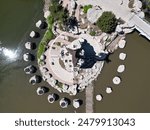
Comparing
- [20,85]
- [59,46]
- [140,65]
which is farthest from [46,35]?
[140,65]

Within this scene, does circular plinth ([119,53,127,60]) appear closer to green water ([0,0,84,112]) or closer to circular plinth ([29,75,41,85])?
green water ([0,0,84,112])

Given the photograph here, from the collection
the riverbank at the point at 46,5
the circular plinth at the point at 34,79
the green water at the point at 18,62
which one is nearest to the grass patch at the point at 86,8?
the riverbank at the point at 46,5

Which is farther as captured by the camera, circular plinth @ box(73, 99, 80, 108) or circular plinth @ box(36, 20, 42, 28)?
circular plinth @ box(36, 20, 42, 28)

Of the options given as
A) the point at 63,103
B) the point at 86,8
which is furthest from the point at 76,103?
the point at 86,8

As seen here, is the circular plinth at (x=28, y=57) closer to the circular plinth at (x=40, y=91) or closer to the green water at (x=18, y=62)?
the green water at (x=18, y=62)

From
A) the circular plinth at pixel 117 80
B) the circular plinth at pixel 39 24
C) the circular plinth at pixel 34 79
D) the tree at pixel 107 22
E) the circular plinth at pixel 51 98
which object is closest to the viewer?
the tree at pixel 107 22

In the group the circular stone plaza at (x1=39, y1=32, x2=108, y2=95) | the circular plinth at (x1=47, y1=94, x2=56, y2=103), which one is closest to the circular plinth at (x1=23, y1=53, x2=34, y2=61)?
the circular stone plaza at (x1=39, y1=32, x2=108, y2=95)
